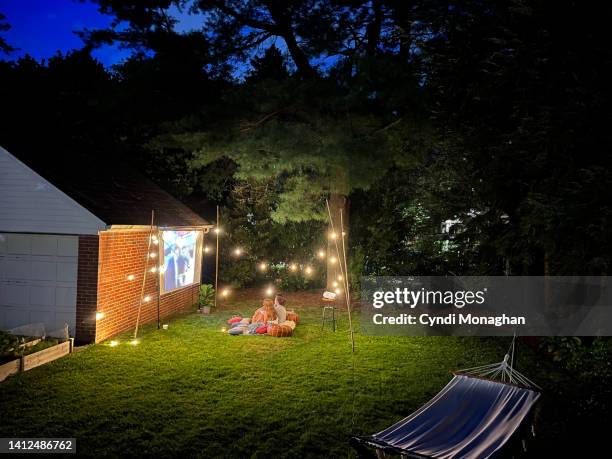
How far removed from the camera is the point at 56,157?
11039 mm

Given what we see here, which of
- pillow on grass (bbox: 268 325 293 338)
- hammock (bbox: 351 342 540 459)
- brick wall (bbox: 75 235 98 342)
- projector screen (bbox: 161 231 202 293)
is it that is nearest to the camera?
hammock (bbox: 351 342 540 459)

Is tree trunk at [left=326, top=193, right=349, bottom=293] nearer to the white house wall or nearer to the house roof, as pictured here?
the house roof

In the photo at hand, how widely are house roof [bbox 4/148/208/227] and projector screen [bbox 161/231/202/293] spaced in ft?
1.36

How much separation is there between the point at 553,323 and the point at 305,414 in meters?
6.41

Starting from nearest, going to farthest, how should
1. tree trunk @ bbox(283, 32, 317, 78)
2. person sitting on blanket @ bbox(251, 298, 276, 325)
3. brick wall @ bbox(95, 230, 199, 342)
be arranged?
1. brick wall @ bbox(95, 230, 199, 342)
2. person sitting on blanket @ bbox(251, 298, 276, 325)
3. tree trunk @ bbox(283, 32, 317, 78)

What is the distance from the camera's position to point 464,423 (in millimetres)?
4902

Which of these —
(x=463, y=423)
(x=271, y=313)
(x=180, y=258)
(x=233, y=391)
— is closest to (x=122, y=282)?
(x=180, y=258)

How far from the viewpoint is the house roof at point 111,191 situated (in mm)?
9547

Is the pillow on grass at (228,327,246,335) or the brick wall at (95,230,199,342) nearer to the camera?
the brick wall at (95,230,199,342)

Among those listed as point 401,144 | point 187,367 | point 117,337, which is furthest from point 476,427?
point 401,144

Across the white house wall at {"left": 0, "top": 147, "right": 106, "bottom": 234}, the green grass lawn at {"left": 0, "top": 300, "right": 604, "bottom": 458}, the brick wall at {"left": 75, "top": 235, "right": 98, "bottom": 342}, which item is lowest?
the green grass lawn at {"left": 0, "top": 300, "right": 604, "bottom": 458}

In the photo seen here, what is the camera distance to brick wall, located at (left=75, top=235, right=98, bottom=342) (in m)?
9.47

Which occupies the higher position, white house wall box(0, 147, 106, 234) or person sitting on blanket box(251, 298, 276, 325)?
white house wall box(0, 147, 106, 234)

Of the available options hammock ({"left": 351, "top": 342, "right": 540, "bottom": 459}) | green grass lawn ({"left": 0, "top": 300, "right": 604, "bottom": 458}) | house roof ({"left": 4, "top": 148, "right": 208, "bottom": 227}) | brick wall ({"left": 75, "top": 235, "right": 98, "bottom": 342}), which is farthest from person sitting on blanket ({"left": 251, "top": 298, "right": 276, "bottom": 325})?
hammock ({"left": 351, "top": 342, "right": 540, "bottom": 459})
